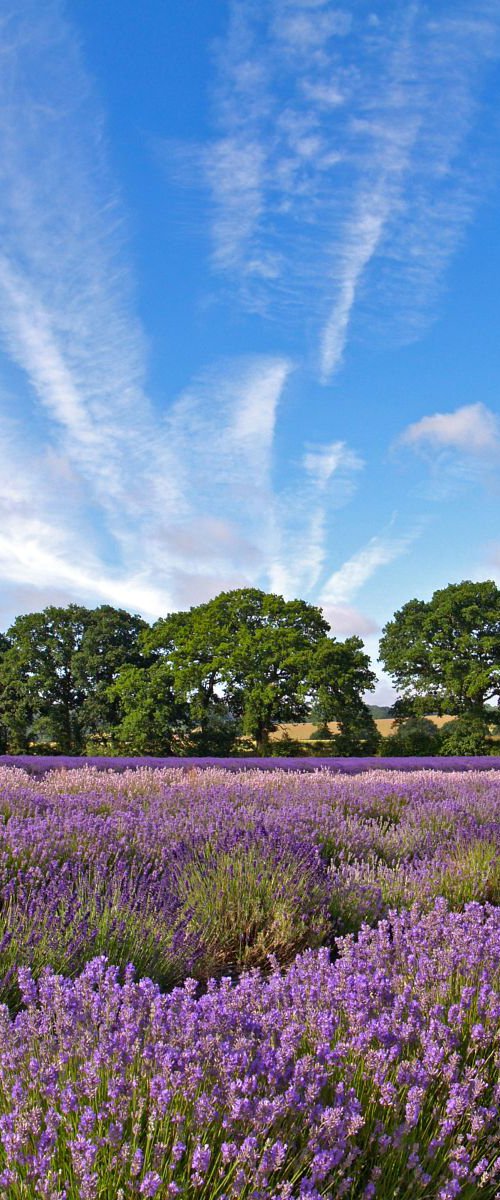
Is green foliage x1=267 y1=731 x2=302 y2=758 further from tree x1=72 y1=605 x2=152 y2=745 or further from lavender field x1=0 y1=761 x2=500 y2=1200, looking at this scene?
lavender field x1=0 y1=761 x2=500 y2=1200

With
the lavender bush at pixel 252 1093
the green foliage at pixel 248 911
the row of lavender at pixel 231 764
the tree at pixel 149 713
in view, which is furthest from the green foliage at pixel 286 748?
the lavender bush at pixel 252 1093

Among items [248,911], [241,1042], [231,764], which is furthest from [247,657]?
[241,1042]

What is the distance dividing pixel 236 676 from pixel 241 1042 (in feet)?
95.1

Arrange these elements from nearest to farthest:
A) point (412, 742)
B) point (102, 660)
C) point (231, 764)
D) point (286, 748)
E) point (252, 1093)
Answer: point (252, 1093)
point (231, 764)
point (286, 748)
point (412, 742)
point (102, 660)

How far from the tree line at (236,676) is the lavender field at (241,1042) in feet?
79.2

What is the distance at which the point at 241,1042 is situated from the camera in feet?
6.42

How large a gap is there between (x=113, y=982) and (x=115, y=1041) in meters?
0.45

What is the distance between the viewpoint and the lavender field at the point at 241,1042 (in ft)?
5.55

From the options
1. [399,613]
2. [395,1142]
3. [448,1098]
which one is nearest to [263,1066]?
[395,1142]

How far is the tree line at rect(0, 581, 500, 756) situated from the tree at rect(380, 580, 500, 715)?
0.19 feet

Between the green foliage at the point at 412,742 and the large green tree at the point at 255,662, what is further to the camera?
the green foliage at the point at 412,742

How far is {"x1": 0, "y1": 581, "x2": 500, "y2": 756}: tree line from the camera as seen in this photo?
29.8m

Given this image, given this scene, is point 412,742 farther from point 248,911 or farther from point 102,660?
point 248,911

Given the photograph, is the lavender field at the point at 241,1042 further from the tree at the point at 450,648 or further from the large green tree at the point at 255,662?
the tree at the point at 450,648
